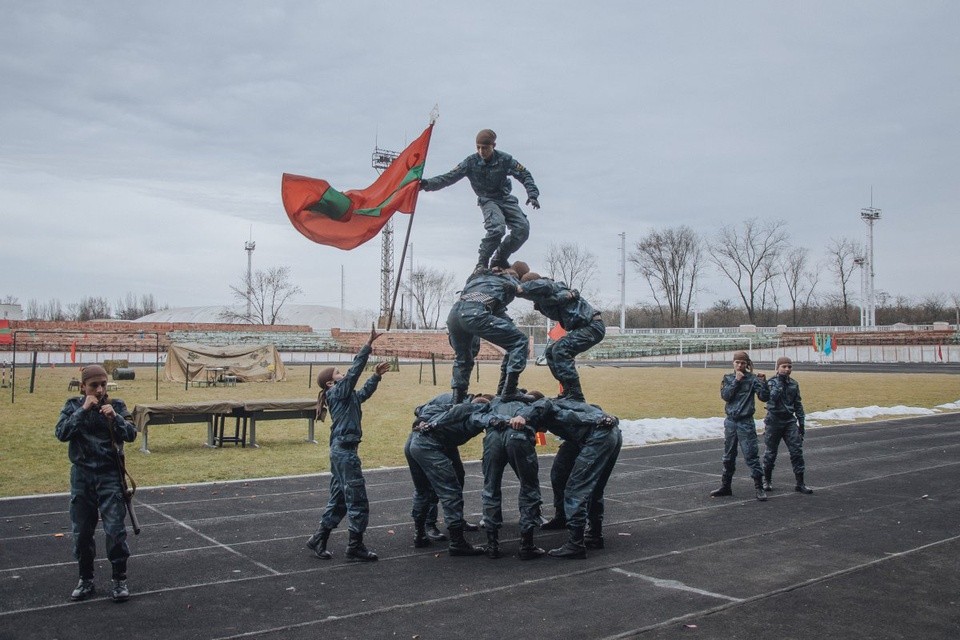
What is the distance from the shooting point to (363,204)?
9891mm

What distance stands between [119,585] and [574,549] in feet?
14.2

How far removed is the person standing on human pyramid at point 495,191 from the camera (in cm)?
1002

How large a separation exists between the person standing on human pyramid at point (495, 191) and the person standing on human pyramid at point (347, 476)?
250cm

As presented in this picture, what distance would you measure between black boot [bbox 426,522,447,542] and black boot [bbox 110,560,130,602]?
11.2 ft

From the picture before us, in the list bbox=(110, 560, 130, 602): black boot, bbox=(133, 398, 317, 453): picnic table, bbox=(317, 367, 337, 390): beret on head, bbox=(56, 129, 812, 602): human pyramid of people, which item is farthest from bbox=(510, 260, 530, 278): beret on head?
bbox=(133, 398, 317, 453): picnic table

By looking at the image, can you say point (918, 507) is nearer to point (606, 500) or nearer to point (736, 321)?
point (606, 500)

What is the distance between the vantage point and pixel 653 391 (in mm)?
32188

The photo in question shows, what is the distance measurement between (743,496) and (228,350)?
98.2 feet

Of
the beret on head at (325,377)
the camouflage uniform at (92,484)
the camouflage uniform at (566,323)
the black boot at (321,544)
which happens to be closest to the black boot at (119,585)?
the camouflage uniform at (92,484)

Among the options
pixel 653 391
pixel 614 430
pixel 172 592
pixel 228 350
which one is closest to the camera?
pixel 172 592

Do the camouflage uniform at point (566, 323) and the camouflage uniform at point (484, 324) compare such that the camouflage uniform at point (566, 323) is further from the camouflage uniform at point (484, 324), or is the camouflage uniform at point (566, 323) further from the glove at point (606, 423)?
the glove at point (606, 423)

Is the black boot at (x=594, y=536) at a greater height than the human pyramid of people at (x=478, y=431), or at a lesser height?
lesser

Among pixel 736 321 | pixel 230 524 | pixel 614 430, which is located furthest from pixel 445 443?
pixel 736 321

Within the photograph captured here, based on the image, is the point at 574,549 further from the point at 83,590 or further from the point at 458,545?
the point at 83,590
